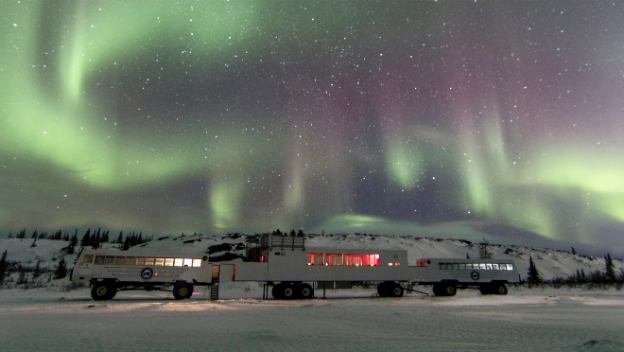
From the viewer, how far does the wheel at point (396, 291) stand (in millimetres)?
37562

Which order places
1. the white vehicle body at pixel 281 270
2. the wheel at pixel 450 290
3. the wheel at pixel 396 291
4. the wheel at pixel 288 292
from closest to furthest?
the white vehicle body at pixel 281 270
the wheel at pixel 288 292
the wheel at pixel 396 291
the wheel at pixel 450 290

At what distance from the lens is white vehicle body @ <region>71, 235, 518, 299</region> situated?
32.0 m

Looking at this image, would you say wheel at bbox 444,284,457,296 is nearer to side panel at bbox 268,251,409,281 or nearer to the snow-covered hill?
side panel at bbox 268,251,409,281

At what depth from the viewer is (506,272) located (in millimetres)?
42312

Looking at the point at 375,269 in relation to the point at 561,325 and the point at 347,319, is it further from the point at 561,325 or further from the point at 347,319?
the point at 561,325

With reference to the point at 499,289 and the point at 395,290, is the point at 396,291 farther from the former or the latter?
the point at 499,289

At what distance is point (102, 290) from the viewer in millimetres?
31266

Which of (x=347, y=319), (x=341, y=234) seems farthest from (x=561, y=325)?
(x=341, y=234)

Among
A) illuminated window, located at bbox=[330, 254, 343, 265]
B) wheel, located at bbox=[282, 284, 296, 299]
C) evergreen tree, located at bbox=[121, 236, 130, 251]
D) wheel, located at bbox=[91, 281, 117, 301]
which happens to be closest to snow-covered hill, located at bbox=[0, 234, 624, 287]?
evergreen tree, located at bbox=[121, 236, 130, 251]

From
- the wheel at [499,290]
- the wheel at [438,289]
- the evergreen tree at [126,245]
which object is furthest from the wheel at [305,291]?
the evergreen tree at [126,245]

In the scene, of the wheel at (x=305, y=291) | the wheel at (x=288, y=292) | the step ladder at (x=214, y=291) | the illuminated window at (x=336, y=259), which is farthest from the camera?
the illuminated window at (x=336, y=259)

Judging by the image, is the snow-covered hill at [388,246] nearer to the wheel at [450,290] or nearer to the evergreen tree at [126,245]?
the evergreen tree at [126,245]

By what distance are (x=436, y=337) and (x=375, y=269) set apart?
23.8 meters

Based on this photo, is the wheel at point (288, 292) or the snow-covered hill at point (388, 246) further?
the snow-covered hill at point (388, 246)
